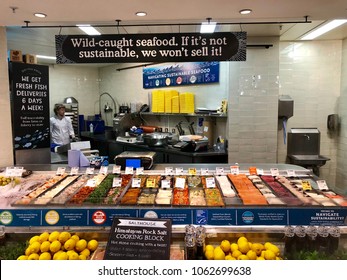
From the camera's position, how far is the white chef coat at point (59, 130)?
708 centimetres

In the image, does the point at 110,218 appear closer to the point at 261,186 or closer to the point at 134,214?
the point at 134,214

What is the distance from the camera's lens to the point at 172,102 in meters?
7.25

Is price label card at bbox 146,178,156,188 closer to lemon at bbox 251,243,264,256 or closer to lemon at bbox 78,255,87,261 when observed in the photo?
lemon at bbox 78,255,87,261

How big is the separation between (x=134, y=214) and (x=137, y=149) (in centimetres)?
420

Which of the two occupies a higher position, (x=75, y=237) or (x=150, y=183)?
(x=150, y=183)

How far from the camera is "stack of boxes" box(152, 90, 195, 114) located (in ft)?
22.9

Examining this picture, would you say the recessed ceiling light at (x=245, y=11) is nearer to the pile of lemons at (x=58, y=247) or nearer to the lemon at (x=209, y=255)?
the lemon at (x=209, y=255)

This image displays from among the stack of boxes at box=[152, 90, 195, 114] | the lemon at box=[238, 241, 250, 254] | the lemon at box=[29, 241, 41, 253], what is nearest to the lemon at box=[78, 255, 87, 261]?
the lemon at box=[29, 241, 41, 253]

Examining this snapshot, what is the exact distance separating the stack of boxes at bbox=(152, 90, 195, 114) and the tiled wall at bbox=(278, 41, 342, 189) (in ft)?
6.70

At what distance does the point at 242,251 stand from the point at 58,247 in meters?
1.35

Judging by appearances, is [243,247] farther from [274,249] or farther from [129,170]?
[129,170]

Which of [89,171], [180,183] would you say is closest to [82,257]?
[180,183]

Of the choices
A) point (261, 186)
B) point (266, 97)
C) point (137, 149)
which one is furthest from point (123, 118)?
point (261, 186)

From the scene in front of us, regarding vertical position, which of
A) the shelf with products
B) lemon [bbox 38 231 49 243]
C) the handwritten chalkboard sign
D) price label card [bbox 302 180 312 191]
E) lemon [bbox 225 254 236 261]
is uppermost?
the shelf with products
